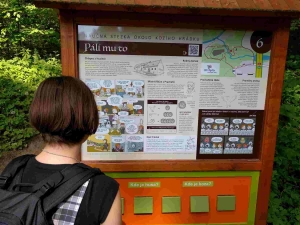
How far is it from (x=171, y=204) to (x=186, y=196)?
0.44ft

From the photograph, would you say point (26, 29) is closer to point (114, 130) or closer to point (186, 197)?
point (114, 130)

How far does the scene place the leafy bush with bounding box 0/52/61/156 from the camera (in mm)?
5883

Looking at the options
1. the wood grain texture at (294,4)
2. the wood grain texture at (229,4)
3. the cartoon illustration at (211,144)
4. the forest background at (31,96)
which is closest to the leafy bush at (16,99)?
the forest background at (31,96)

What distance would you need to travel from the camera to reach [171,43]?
7.30 ft

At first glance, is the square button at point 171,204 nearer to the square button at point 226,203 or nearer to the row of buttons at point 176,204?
the row of buttons at point 176,204

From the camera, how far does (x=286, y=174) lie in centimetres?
407

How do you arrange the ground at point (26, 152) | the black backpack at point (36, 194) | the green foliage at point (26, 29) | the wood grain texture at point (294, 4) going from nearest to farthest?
1. the black backpack at point (36, 194)
2. the wood grain texture at point (294, 4)
3. the ground at point (26, 152)
4. the green foliage at point (26, 29)

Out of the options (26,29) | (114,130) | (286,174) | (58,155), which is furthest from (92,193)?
(26,29)

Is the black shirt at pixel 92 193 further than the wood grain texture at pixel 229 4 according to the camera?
No

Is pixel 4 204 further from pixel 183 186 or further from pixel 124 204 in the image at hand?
pixel 183 186

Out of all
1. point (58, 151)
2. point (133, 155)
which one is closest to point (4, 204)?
point (58, 151)

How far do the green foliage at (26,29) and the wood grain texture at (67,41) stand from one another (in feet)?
22.2

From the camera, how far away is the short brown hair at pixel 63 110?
4.40 feet

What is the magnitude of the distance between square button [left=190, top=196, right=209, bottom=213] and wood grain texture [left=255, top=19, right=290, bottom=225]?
44 centimetres
